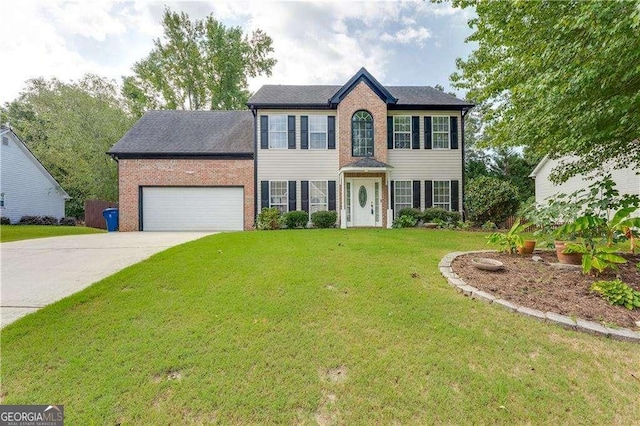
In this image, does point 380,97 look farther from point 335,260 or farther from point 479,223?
point 335,260

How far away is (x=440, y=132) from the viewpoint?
43.2ft

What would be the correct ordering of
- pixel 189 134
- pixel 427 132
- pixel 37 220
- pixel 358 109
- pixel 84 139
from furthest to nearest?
pixel 84 139 < pixel 37 220 < pixel 189 134 < pixel 427 132 < pixel 358 109

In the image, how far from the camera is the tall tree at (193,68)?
21.7 m

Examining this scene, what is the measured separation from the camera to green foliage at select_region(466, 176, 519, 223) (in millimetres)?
11227

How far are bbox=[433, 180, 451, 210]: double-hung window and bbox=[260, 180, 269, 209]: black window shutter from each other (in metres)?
7.95

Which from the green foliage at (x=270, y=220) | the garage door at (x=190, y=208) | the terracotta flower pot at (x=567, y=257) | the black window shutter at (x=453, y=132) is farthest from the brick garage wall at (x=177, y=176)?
the terracotta flower pot at (x=567, y=257)

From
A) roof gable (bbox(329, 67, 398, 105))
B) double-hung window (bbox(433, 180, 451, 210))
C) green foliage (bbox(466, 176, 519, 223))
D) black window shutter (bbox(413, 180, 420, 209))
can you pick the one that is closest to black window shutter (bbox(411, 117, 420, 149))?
roof gable (bbox(329, 67, 398, 105))

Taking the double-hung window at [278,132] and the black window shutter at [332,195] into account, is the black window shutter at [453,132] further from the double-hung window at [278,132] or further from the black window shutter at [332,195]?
the double-hung window at [278,132]

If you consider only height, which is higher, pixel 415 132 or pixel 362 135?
pixel 415 132

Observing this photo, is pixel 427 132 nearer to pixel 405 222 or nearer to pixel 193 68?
pixel 405 222

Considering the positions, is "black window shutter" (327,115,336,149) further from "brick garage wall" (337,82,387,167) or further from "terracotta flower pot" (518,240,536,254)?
"terracotta flower pot" (518,240,536,254)

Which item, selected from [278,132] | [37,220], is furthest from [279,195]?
[37,220]

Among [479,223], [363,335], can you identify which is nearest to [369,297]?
[363,335]

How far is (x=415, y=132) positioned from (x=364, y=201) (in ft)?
13.8
